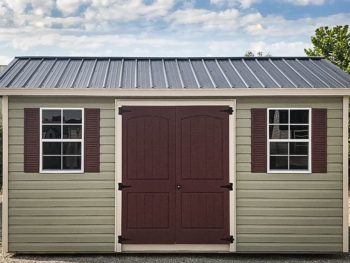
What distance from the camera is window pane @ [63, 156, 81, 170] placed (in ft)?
21.2

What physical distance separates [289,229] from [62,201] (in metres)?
3.89

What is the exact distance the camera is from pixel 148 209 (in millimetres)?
6523

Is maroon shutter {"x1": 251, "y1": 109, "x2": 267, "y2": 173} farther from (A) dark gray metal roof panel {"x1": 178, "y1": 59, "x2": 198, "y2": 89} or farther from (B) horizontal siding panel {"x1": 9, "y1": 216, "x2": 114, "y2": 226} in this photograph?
(B) horizontal siding panel {"x1": 9, "y1": 216, "x2": 114, "y2": 226}

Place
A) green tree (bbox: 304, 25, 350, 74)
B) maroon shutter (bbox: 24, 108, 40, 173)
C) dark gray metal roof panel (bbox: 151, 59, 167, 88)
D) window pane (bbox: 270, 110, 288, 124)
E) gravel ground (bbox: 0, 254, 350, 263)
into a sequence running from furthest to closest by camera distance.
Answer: green tree (bbox: 304, 25, 350, 74) → dark gray metal roof panel (bbox: 151, 59, 167, 88) → window pane (bbox: 270, 110, 288, 124) → maroon shutter (bbox: 24, 108, 40, 173) → gravel ground (bbox: 0, 254, 350, 263)

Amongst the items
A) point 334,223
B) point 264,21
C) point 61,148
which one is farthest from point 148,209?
point 264,21

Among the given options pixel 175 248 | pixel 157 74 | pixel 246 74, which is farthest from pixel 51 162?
pixel 246 74

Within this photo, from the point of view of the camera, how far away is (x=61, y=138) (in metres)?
6.41

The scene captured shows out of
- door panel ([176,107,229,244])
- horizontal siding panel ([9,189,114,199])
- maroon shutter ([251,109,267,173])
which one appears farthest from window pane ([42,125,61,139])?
maroon shutter ([251,109,267,173])

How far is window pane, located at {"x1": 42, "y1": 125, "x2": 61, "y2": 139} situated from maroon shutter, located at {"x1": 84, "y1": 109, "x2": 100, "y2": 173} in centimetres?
47

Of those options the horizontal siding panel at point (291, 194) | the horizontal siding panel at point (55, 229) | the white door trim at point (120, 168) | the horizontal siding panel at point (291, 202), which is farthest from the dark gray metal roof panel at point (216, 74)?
the horizontal siding panel at point (55, 229)

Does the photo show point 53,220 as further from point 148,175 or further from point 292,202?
point 292,202

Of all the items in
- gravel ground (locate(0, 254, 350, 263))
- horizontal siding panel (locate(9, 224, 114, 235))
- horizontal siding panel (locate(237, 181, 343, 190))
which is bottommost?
gravel ground (locate(0, 254, 350, 263))

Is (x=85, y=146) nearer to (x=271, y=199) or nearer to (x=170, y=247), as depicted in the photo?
(x=170, y=247)

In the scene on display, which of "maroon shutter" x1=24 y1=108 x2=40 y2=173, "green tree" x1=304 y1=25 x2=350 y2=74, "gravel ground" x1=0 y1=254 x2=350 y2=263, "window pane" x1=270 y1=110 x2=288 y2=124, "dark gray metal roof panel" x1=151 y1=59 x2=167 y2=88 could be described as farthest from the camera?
"green tree" x1=304 y1=25 x2=350 y2=74
